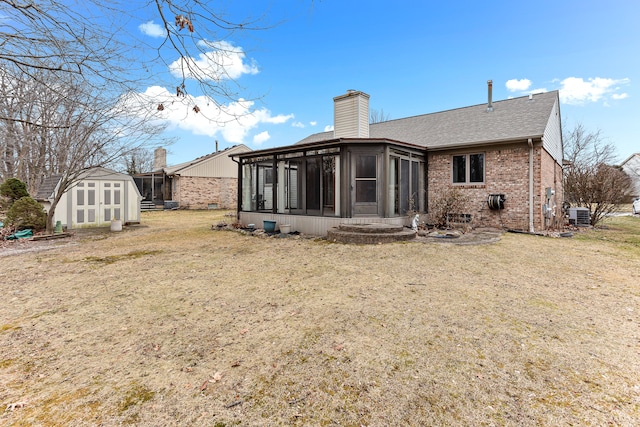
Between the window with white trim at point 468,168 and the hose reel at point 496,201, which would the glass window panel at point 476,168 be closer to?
the window with white trim at point 468,168

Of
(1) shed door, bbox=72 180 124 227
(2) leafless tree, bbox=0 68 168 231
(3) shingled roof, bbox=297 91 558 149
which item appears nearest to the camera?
(2) leafless tree, bbox=0 68 168 231

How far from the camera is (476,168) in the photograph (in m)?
10.8

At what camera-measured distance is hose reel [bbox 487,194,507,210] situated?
33.0ft

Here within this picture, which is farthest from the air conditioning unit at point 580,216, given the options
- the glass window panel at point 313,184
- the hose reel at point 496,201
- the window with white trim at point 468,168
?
the glass window panel at point 313,184

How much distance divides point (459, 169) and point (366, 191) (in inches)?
165

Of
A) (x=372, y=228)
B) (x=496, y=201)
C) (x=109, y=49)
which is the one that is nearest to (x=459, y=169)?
(x=496, y=201)

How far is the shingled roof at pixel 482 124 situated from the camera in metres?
10.1

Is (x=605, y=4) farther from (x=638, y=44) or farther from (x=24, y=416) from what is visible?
(x=24, y=416)

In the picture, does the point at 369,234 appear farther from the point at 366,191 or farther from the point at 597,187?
the point at 597,187

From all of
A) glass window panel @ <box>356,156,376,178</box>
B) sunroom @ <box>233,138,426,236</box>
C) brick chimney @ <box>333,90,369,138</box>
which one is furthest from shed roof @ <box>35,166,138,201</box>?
glass window panel @ <box>356,156,376,178</box>

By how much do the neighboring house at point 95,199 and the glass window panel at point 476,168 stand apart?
13602 mm

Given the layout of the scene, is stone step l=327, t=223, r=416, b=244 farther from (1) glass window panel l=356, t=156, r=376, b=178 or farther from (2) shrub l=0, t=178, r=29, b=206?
(2) shrub l=0, t=178, r=29, b=206

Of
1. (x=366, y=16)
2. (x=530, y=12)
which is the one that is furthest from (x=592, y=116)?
(x=366, y=16)

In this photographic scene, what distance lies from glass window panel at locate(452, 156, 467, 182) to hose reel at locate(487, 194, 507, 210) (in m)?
1.17
